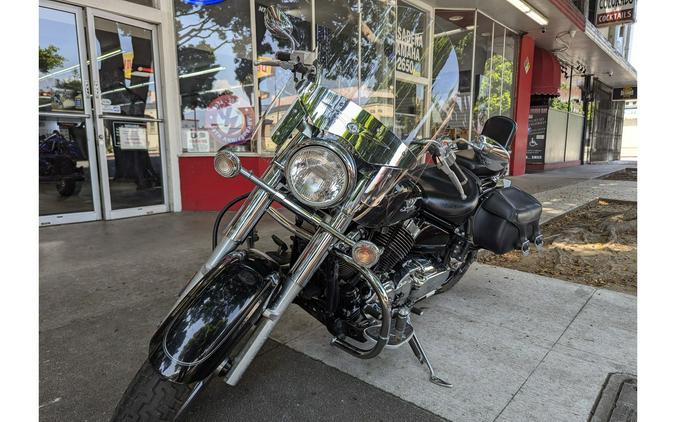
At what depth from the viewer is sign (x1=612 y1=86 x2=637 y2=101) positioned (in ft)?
73.5

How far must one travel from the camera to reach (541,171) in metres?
14.4

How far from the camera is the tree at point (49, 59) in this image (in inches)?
189

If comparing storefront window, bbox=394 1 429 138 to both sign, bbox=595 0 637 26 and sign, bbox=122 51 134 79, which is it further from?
sign, bbox=595 0 637 26

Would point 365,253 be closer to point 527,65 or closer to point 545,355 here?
point 545,355

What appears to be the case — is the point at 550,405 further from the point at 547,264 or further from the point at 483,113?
the point at 483,113

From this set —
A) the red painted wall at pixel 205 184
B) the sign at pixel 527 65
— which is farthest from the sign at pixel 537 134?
the red painted wall at pixel 205 184

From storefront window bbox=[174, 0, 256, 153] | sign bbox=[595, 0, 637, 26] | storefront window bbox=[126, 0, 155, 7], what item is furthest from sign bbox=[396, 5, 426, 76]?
sign bbox=[595, 0, 637, 26]

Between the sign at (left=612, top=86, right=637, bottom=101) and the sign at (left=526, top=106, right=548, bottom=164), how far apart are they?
483 inches

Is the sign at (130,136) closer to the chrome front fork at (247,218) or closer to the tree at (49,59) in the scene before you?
the tree at (49,59)

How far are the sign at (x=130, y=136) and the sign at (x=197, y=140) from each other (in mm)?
565

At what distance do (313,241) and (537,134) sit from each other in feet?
49.4

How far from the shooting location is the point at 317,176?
1433mm

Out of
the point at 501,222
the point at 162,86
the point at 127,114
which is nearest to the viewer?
the point at 501,222

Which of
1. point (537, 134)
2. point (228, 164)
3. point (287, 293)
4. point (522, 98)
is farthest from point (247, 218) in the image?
point (537, 134)
